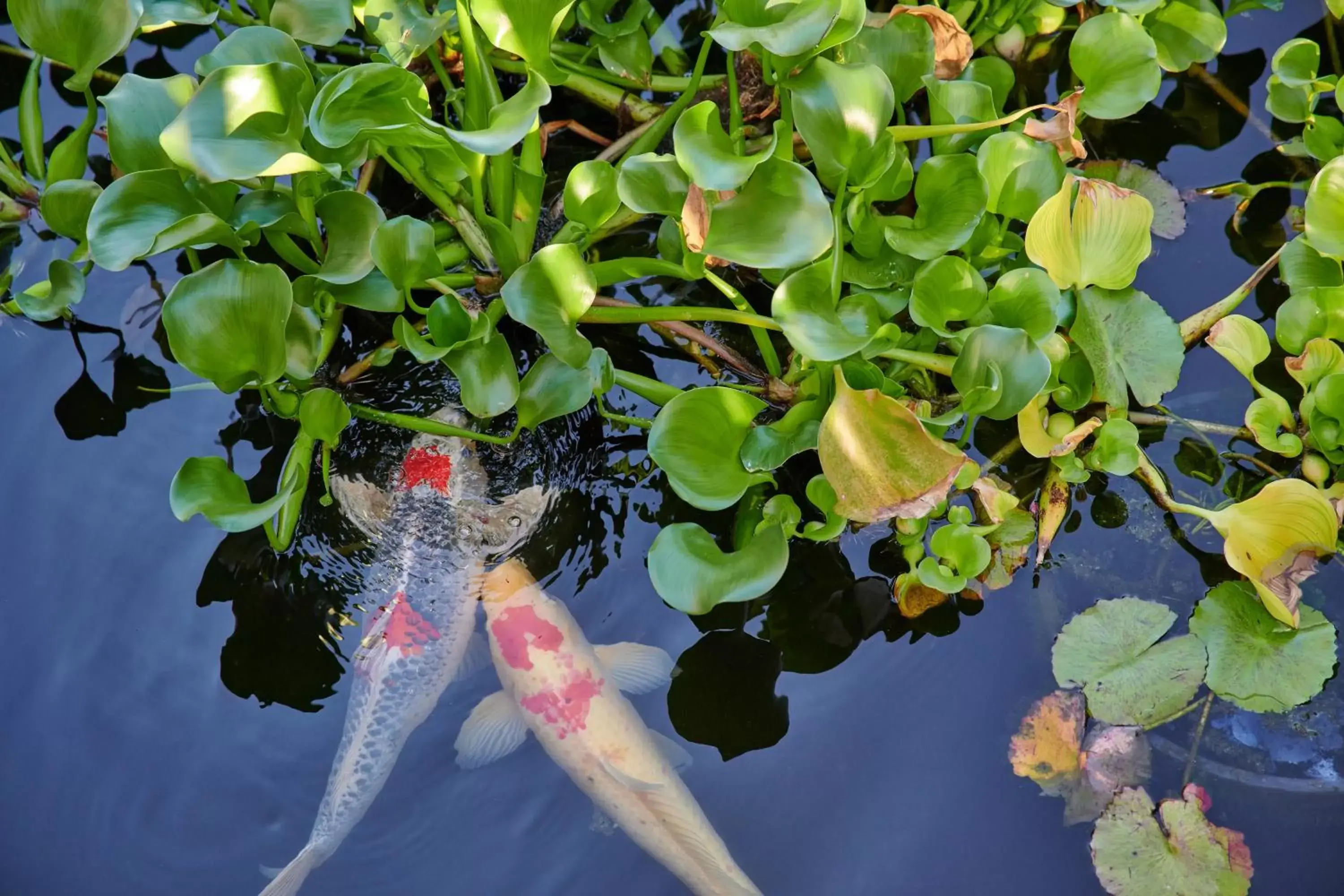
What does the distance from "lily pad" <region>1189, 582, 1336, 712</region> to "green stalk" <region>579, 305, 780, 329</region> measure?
548 millimetres

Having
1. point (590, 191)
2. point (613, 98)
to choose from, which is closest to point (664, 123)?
point (613, 98)

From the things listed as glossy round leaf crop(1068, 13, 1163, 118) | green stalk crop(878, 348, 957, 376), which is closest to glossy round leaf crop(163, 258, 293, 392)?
green stalk crop(878, 348, 957, 376)

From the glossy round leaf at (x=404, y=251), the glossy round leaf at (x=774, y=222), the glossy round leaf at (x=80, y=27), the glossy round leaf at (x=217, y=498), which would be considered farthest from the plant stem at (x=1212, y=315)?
the glossy round leaf at (x=80, y=27)

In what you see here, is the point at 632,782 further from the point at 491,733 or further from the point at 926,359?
the point at 926,359

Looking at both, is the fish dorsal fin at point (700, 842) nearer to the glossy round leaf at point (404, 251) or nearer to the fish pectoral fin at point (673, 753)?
the fish pectoral fin at point (673, 753)

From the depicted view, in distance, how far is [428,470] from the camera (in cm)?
179

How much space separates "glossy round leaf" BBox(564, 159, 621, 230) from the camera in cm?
151

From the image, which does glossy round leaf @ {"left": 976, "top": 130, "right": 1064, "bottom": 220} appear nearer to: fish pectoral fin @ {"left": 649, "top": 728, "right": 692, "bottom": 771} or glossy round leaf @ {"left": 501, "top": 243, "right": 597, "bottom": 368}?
glossy round leaf @ {"left": 501, "top": 243, "right": 597, "bottom": 368}

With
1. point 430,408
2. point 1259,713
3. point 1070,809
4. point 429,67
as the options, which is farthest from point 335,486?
point 1259,713

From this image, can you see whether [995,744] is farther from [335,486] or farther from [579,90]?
[579,90]

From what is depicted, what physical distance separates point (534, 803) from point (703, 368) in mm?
764

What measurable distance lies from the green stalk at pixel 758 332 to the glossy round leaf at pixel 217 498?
26.6 inches

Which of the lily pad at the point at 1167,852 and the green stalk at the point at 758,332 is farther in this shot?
the green stalk at the point at 758,332

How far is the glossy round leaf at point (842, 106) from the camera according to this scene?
1515 millimetres
